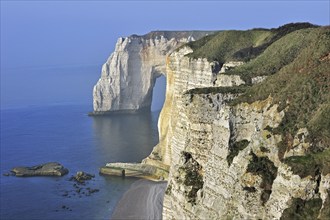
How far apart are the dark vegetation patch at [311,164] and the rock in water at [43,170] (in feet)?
161

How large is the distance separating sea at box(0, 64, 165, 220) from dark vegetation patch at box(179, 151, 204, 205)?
917 inches

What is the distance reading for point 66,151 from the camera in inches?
3135

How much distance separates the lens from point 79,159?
7438 cm

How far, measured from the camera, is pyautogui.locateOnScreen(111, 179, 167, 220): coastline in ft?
175

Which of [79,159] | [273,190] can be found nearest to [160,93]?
[79,159]

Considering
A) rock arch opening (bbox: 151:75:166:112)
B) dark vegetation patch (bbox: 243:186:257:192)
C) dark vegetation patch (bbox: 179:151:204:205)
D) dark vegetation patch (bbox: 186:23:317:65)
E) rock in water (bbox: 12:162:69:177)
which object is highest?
dark vegetation patch (bbox: 186:23:317:65)

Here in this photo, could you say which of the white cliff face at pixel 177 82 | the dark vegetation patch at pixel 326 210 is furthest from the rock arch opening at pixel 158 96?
the dark vegetation patch at pixel 326 210

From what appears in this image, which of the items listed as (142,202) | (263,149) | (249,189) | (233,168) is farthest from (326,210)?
(142,202)

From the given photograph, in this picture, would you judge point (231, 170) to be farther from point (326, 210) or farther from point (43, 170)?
point (43, 170)

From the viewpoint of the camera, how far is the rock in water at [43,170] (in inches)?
2667

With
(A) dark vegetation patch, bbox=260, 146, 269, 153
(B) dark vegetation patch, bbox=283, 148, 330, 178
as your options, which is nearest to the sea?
(A) dark vegetation patch, bbox=260, 146, 269, 153

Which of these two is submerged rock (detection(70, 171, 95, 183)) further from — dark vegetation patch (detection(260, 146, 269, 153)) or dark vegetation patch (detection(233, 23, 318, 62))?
dark vegetation patch (detection(260, 146, 269, 153))

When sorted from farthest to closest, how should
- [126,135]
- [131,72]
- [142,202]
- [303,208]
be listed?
[131,72], [126,135], [142,202], [303,208]

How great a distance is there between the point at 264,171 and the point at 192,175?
7.76 metres
